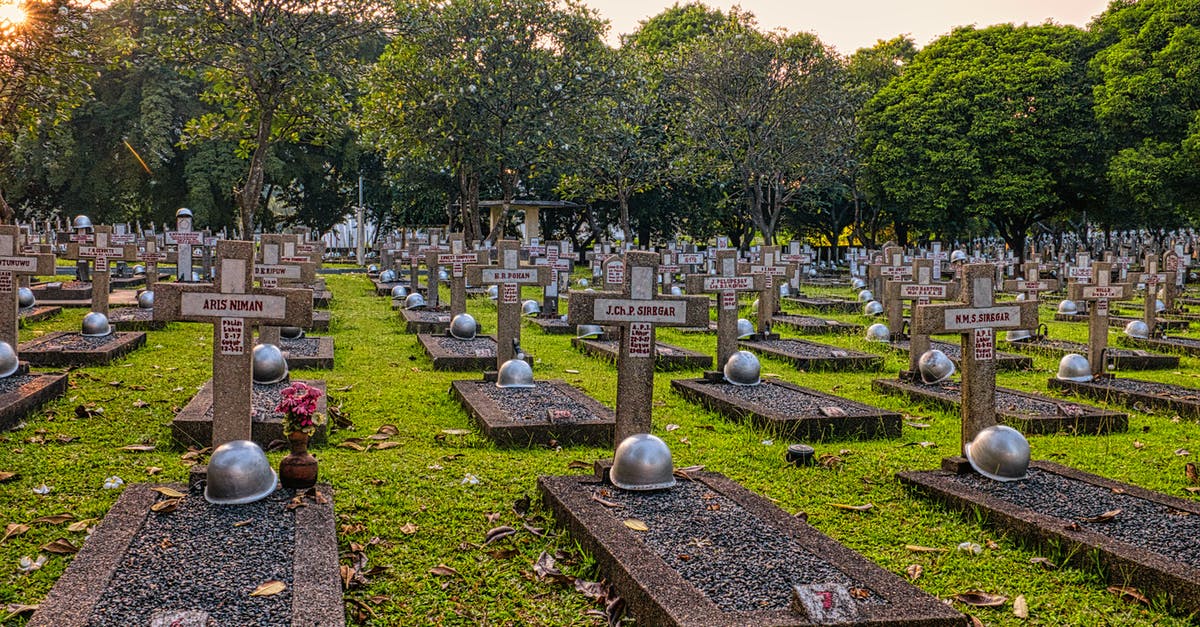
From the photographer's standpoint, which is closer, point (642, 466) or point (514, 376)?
point (642, 466)

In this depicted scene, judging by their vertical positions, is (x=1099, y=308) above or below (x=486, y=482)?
above

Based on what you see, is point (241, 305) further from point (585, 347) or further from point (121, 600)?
point (585, 347)

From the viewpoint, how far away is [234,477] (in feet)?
17.1

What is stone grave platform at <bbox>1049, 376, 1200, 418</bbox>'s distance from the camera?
9.30 metres

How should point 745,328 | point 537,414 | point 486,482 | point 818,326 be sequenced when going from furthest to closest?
point 818,326
point 745,328
point 537,414
point 486,482

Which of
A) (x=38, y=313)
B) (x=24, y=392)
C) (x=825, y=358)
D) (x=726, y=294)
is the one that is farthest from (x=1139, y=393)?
(x=38, y=313)

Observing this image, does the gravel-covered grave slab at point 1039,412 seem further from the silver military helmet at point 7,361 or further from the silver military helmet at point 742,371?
the silver military helmet at point 7,361

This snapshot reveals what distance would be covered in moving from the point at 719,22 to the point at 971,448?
35.6 m

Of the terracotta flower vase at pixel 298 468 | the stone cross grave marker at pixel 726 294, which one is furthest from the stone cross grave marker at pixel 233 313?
the stone cross grave marker at pixel 726 294

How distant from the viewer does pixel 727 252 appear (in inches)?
447

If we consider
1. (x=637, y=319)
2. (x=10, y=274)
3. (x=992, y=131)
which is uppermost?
(x=992, y=131)

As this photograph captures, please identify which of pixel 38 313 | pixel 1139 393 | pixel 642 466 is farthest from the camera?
pixel 38 313

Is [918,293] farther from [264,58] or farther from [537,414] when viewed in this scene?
[264,58]

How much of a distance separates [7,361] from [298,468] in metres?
4.95
